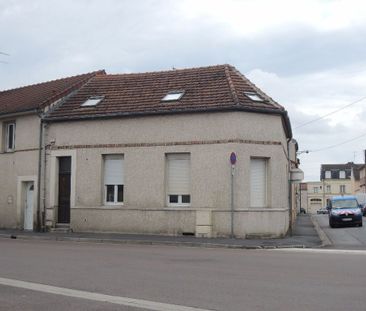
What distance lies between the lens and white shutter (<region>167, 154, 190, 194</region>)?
21.3m

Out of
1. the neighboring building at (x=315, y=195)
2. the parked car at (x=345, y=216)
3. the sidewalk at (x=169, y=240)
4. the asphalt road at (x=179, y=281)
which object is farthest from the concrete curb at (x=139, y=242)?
the neighboring building at (x=315, y=195)

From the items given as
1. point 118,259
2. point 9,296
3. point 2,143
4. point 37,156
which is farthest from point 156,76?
point 9,296

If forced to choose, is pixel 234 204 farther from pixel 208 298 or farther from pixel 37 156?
pixel 208 298

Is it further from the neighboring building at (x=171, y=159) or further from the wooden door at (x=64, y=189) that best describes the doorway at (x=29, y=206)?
the wooden door at (x=64, y=189)

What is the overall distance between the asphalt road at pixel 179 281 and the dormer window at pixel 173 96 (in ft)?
29.6

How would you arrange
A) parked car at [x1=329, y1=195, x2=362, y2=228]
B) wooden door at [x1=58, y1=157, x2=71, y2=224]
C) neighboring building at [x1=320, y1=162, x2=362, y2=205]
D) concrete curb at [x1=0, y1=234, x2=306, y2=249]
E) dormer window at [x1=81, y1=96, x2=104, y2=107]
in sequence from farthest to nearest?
neighboring building at [x1=320, y1=162, x2=362, y2=205] → parked car at [x1=329, y1=195, x2=362, y2=228] → dormer window at [x1=81, y1=96, x2=104, y2=107] → wooden door at [x1=58, y1=157, x2=71, y2=224] → concrete curb at [x1=0, y1=234, x2=306, y2=249]

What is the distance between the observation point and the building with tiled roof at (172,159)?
2047cm

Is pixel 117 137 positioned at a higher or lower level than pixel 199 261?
higher

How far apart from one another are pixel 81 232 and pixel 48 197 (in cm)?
234

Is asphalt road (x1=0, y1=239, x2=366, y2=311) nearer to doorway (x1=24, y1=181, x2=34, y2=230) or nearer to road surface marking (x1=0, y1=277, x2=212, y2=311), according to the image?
road surface marking (x1=0, y1=277, x2=212, y2=311)

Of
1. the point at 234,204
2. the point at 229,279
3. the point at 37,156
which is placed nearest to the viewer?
the point at 229,279

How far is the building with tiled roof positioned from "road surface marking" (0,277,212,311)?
11690 mm

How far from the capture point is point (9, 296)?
8.20 meters

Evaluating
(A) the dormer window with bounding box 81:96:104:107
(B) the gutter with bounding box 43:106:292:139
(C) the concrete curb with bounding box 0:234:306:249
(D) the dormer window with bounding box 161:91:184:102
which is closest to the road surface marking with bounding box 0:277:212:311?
(C) the concrete curb with bounding box 0:234:306:249
